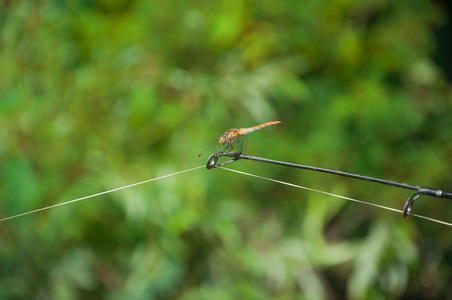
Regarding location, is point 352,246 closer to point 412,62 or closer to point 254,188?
point 254,188

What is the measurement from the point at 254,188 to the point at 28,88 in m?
0.48

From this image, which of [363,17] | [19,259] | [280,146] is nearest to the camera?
[19,259]

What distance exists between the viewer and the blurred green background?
105 centimetres

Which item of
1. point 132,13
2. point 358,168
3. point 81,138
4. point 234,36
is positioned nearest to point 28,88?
point 81,138

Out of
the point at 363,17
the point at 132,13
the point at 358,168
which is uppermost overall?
the point at 132,13

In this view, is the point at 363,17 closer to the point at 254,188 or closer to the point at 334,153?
the point at 334,153

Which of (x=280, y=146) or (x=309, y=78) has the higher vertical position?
(x=309, y=78)

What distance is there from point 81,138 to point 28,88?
0.15 meters

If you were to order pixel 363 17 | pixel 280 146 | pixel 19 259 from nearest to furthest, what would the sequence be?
pixel 19 259 → pixel 280 146 → pixel 363 17

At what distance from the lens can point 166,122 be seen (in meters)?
1.11

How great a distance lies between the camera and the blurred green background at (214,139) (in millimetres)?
1048

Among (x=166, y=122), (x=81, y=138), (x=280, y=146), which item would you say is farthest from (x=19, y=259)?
(x=280, y=146)

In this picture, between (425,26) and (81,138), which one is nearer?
(81,138)

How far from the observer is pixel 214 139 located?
107 cm
